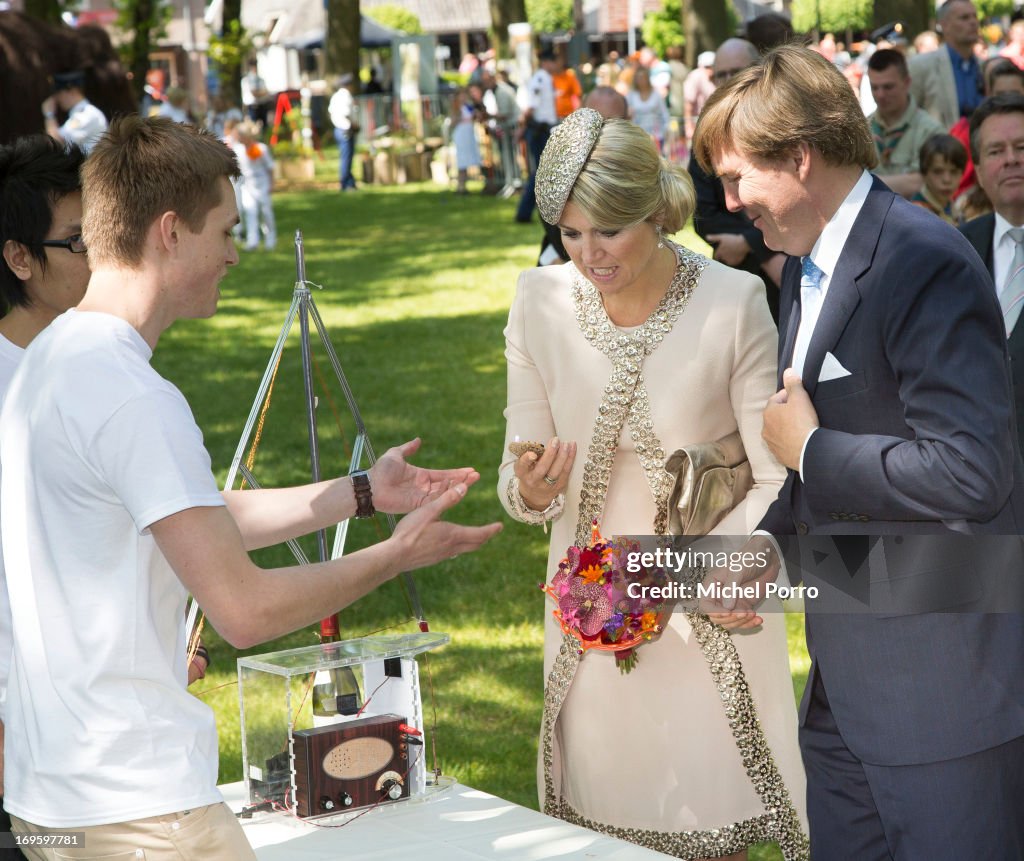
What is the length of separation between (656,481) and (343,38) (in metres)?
29.1

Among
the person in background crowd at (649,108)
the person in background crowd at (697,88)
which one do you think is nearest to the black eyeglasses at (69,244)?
the person in background crowd at (697,88)

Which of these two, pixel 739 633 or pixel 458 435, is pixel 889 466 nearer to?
pixel 739 633

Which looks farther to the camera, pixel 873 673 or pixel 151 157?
pixel 873 673

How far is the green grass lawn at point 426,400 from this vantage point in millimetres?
5762

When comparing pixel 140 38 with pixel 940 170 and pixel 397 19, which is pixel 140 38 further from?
pixel 397 19

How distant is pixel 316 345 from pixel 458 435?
4.14m

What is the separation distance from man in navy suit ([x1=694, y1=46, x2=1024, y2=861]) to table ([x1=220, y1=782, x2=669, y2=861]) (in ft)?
2.41

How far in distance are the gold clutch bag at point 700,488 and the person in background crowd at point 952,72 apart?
27.6ft

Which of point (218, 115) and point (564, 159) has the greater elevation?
point (564, 159)

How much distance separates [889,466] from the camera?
2.34 m

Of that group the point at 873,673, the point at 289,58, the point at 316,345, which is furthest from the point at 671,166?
the point at 289,58

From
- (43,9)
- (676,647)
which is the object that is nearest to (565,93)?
(43,9)

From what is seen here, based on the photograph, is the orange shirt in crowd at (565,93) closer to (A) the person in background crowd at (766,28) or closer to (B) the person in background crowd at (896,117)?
(B) the person in background crowd at (896,117)

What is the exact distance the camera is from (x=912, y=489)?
2.33m
